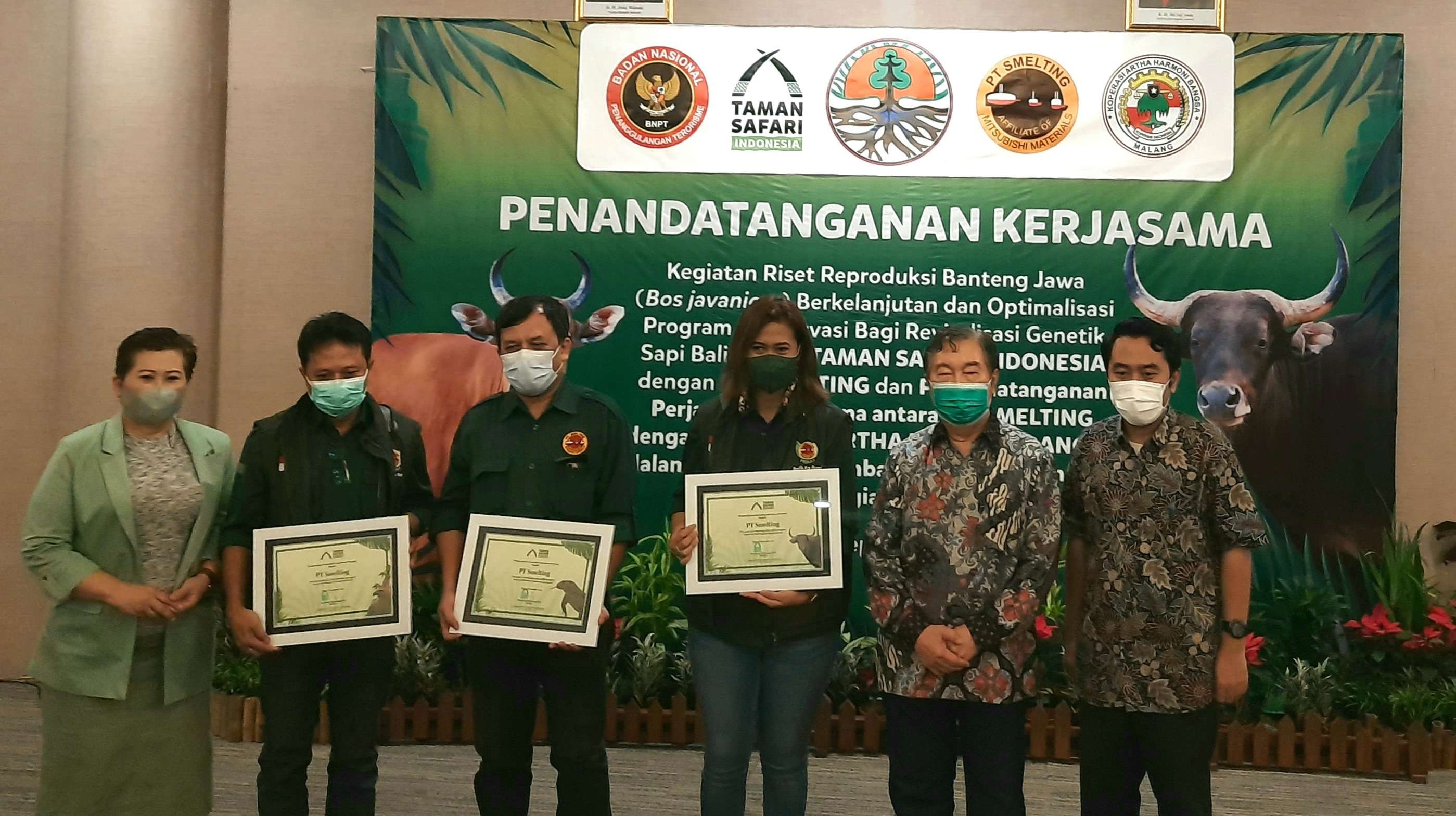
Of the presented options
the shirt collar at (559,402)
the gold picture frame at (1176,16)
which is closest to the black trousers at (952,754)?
the shirt collar at (559,402)

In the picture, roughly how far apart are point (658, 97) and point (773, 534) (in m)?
3.04

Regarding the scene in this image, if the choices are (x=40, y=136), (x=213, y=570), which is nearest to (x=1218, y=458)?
(x=213, y=570)

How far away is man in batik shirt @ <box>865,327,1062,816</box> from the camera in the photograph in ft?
7.62

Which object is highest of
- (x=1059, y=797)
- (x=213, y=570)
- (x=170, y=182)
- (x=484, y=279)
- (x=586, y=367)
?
(x=170, y=182)

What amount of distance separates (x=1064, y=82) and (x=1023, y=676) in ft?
11.1

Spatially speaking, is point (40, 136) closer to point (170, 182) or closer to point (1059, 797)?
point (170, 182)

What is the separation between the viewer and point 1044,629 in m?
4.43

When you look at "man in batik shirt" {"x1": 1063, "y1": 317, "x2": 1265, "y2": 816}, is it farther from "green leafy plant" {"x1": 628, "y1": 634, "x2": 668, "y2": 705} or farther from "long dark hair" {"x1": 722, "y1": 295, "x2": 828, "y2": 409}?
"green leafy plant" {"x1": 628, "y1": 634, "x2": 668, "y2": 705}

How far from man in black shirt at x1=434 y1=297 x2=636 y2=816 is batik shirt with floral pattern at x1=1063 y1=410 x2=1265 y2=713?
1.10 metres

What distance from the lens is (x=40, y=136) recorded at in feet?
A: 17.7

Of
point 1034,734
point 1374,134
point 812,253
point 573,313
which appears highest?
point 1374,134

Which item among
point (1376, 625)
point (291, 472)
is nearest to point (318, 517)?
point (291, 472)

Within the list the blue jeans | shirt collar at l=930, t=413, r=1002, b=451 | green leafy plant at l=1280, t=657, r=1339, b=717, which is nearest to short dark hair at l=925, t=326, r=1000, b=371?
shirt collar at l=930, t=413, r=1002, b=451

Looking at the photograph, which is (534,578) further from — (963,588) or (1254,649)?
(1254,649)
